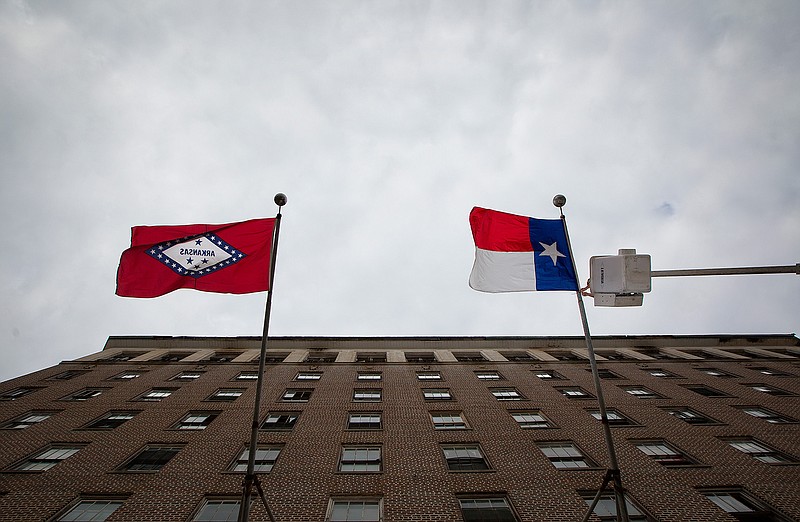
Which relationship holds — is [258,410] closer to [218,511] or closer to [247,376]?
[218,511]

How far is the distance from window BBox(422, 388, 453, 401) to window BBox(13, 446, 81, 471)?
1783 centimetres

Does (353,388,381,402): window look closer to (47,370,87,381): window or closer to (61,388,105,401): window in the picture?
(61,388,105,401): window

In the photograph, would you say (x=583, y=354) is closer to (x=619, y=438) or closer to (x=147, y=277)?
(x=619, y=438)

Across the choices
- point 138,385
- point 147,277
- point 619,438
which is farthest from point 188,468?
point 619,438

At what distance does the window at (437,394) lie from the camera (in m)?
25.5

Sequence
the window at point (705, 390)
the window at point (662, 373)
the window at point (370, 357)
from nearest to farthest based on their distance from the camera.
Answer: the window at point (705, 390), the window at point (662, 373), the window at point (370, 357)

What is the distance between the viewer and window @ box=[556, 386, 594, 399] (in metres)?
26.0

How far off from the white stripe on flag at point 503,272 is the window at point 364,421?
10.9m

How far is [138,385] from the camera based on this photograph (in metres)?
27.3

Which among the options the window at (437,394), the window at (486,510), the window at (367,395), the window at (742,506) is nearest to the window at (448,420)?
the window at (437,394)

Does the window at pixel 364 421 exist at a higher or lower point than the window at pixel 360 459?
higher

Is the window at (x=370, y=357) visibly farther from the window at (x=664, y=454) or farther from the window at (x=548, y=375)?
the window at (x=664, y=454)

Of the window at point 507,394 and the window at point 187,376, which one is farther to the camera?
the window at point 187,376

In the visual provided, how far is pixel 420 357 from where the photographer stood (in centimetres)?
3581
